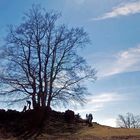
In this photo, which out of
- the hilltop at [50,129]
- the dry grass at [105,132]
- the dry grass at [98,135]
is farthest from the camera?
the dry grass at [105,132]

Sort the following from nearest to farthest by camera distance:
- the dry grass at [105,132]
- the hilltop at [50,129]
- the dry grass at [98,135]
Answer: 1. the dry grass at [98,135]
2. the hilltop at [50,129]
3. the dry grass at [105,132]

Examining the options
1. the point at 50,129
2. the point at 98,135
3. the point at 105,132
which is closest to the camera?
the point at 98,135

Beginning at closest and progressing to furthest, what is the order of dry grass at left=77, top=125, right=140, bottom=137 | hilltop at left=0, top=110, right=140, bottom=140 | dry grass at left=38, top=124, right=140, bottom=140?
dry grass at left=38, top=124, right=140, bottom=140 → hilltop at left=0, top=110, right=140, bottom=140 → dry grass at left=77, top=125, right=140, bottom=137

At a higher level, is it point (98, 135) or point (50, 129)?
point (50, 129)

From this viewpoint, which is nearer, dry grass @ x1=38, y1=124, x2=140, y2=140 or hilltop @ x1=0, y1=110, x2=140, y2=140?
dry grass @ x1=38, y1=124, x2=140, y2=140

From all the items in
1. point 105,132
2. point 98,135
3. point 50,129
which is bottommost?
point 98,135

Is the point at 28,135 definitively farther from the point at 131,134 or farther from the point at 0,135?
the point at 131,134

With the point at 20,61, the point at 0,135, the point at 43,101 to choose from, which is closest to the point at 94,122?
the point at 43,101

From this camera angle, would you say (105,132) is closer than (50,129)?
Yes

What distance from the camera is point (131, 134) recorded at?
117 feet

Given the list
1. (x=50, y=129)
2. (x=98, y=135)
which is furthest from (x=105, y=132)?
(x=50, y=129)

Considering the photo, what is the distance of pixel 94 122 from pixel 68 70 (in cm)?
719

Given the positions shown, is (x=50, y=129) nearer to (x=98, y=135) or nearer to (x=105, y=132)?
(x=105, y=132)

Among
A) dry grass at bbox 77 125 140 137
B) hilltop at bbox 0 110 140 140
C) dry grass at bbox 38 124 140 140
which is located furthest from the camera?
dry grass at bbox 77 125 140 137
